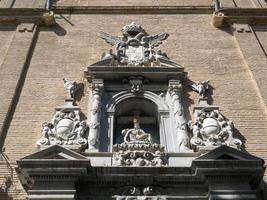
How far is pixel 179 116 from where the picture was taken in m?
10.4

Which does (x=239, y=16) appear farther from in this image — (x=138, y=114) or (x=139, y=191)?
(x=139, y=191)

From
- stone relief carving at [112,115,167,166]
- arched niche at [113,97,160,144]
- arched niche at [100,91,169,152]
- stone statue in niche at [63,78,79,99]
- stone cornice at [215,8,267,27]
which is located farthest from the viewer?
stone cornice at [215,8,267,27]

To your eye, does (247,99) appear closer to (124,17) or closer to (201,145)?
(201,145)

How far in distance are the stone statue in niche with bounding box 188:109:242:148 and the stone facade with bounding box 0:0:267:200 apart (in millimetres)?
303

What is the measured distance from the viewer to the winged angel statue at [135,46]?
12.1 meters

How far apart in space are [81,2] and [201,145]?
7612mm

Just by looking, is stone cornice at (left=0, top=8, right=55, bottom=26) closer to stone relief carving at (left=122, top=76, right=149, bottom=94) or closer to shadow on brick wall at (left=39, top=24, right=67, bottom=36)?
shadow on brick wall at (left=39, top=24, right=67, bottom=36)

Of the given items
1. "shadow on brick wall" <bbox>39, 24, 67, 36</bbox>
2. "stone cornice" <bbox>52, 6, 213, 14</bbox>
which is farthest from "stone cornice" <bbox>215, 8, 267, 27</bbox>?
"shadow on brick wall" <bbox>39, 24, 67, 36</bbox>

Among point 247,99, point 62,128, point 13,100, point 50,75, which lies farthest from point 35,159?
point 247,99

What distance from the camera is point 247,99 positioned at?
1118 cm

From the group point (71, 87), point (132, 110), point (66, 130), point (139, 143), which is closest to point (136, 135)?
point (139, 143)

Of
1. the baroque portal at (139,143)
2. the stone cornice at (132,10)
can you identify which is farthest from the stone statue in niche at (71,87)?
the stone cornice at (132,10)

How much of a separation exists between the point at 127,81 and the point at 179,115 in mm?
1744

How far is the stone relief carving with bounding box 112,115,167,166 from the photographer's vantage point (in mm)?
9047
